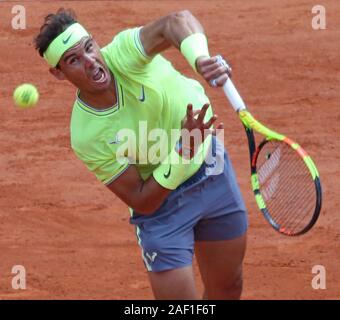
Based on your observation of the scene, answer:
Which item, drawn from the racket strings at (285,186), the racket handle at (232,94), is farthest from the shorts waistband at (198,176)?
the racket handle at (232,94)

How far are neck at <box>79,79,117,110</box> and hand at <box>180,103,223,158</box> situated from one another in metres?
0.52

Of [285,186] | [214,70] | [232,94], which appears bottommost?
[285,186]

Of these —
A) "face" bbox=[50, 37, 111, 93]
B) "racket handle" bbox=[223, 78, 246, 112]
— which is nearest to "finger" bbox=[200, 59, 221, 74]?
"racket handle" bbox=[223, 78, 246, 112]

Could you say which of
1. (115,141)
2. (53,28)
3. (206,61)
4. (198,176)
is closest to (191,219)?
(198,176)

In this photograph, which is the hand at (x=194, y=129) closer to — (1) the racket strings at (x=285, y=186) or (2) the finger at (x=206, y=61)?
(2) the finger at (x=206, y=61)

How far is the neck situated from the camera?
5.81 meters

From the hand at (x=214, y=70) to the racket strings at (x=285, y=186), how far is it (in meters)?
0.52

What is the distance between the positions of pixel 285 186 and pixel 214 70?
37.0 inches

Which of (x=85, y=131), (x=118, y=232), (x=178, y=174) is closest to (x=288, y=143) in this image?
(x=178, y=174)

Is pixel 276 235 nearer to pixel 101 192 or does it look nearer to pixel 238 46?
pixel 101 192

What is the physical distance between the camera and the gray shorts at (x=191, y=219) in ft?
19.8

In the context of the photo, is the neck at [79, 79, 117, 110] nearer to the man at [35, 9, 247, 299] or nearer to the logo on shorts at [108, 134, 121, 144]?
the man at [35, 9, 247, 299]

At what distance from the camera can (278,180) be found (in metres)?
5.95

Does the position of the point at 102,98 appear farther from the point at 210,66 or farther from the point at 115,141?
the point at 210,66
